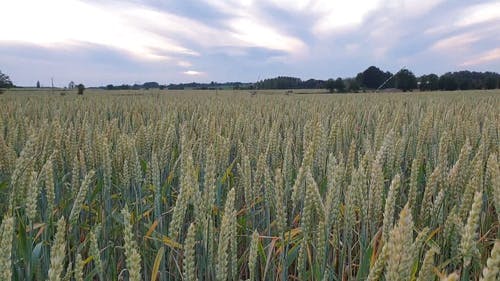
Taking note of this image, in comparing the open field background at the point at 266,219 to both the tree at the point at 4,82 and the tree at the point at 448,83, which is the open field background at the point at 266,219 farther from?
the tree at the point at 448,83

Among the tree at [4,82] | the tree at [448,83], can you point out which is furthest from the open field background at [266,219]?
the tree at [448,83]

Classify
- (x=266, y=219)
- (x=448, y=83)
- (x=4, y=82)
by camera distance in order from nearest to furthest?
1. (x=266, y=219)
2. (x=4, y=82)
3. (x=448, y=83)

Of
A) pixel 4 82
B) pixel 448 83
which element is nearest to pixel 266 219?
pixel 4 82

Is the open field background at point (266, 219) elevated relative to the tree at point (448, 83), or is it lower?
lower

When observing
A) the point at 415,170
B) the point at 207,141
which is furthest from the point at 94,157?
the point at 415,170

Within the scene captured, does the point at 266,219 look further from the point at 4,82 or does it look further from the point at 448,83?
the point at 448,83

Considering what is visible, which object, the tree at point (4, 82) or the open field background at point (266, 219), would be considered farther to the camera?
the tree at point (4, 82)

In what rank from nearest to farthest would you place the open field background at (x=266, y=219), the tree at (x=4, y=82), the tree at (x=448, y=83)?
the open field background at (x=266, y=219)
the tree at (x=4, y=82)
the tree at (x=448, y=83)

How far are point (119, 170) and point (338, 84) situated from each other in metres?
45.0

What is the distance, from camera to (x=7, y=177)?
69.8 inches

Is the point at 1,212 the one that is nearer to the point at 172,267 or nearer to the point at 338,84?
the point at 172,267

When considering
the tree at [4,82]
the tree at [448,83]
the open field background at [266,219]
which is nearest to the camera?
the open field background at [266,219]

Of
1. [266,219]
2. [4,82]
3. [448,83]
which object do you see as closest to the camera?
[266,219]

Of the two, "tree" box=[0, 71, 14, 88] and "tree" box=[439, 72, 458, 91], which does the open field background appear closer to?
"tree" box=[0, 71, 14, 88]
